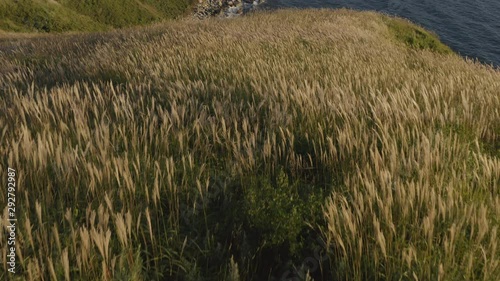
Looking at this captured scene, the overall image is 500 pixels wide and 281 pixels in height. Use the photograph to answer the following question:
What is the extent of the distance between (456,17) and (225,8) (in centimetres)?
3837

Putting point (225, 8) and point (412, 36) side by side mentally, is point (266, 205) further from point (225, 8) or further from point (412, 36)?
point (225, 8)

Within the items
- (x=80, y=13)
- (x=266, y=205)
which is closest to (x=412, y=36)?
(x=266, y=205)

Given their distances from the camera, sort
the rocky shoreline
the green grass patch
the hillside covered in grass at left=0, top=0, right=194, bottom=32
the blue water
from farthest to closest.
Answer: the rocky shoreline → the hillside covered in grass at left=0, top=0, right=194, bottom=32 → the blue water → the green grass patch

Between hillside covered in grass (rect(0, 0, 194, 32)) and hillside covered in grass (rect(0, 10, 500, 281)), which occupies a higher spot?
hillside covered in grass (rect(0, 10, 500, 281))

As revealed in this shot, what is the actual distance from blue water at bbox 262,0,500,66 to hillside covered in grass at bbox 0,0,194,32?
904 inches

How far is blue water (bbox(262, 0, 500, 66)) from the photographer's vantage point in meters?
42.9

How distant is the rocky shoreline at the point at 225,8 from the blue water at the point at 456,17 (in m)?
3.81

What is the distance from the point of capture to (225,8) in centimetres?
7069

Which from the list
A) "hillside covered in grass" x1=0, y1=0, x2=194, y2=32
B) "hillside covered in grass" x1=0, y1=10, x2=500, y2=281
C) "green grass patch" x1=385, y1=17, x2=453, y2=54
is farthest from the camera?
"hillside covered in grass" x1=0, y1=0, x2=194, y2=32

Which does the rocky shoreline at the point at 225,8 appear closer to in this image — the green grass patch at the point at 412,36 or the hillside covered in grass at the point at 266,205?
the green grass patch at the point at 412,36

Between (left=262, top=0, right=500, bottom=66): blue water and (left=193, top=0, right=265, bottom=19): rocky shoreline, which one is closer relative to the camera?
(left=262, top=0, right=500, bottom=66): blue water

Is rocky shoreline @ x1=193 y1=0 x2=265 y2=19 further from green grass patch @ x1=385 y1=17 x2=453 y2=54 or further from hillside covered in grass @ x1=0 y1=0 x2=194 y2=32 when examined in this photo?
green grass patch @ x1=385 y1=17 x2=453 y2=54

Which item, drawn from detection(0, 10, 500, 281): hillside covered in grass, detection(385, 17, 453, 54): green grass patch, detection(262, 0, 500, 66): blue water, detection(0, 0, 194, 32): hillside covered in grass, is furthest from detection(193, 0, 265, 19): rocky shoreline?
detection(0, 10, 500, 281): hillside covered in grass

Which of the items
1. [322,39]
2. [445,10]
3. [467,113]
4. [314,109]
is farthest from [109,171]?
[445,10]
